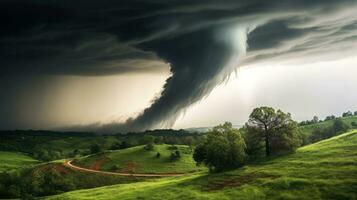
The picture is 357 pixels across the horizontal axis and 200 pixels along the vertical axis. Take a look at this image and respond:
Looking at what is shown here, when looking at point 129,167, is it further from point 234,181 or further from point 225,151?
point 234,181

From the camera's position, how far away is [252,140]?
112188 millimetres

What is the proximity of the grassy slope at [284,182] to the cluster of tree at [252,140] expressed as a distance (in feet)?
20.5

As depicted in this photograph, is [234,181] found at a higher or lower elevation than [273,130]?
lower

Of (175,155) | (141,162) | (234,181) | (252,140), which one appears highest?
(252,140)

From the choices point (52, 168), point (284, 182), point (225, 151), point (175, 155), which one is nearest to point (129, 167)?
point (175, 155)

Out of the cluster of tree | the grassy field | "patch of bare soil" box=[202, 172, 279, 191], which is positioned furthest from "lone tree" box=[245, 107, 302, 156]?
the grassy field

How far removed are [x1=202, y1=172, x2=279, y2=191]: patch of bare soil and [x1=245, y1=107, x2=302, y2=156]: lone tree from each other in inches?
977

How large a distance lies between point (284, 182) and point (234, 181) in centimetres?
1215

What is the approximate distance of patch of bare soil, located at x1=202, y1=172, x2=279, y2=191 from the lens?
269 ft

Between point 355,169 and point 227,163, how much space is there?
3380cm

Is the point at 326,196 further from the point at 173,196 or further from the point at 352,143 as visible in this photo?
the point at 352,143

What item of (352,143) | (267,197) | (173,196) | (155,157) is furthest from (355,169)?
(155,157)

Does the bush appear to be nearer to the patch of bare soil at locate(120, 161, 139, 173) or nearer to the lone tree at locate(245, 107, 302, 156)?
the patch of bare soil at locate(120, 161, 139, 173)

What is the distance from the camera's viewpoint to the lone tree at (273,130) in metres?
109
